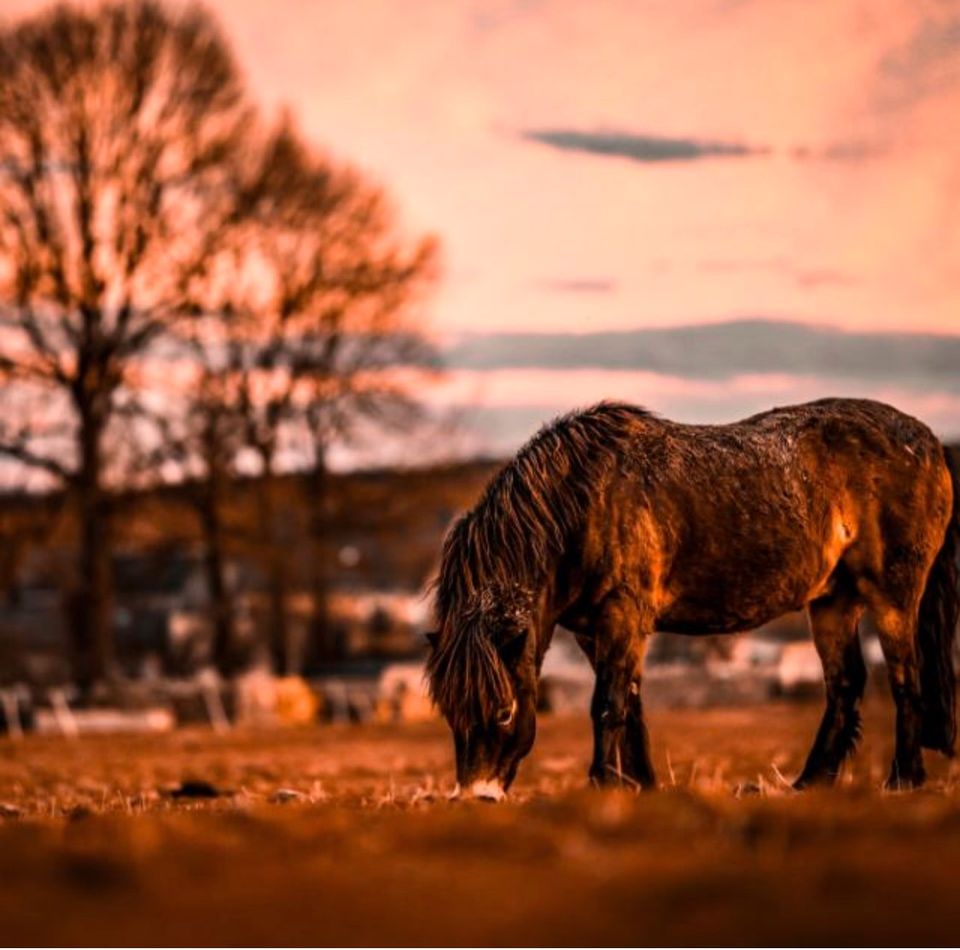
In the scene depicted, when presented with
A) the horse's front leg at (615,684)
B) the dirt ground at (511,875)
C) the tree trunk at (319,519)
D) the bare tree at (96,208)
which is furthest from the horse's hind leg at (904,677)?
the tree trunk at (319,519)

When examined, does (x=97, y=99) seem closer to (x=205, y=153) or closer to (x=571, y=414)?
(x=205, y=153)

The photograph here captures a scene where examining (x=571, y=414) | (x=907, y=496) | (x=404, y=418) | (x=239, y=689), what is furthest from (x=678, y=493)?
(x=404, y=418)

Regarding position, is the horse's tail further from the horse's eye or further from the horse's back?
the horse's eye

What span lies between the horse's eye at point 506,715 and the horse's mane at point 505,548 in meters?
0.04

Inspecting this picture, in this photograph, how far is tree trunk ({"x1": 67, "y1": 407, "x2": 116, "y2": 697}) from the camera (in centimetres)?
3116

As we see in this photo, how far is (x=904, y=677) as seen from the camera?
939 cm

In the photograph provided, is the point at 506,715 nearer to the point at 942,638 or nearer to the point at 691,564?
the point at 691,564

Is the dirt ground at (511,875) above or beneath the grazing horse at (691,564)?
beneath

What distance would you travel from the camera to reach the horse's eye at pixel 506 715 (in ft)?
25.9

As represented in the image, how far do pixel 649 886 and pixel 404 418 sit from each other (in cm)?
3553

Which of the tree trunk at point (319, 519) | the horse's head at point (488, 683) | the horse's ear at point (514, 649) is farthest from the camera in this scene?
the tree trunk at point (319, 519)

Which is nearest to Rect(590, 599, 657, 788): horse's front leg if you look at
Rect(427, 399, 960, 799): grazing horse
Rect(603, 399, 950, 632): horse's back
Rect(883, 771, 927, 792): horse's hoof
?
Rect(427, 399, 960, 799): grazing horse

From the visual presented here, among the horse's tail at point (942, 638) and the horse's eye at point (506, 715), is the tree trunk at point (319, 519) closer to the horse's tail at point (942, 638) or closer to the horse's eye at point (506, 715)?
the horse's tail at point (942, 638)

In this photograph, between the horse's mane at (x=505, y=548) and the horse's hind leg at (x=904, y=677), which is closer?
the horse's mane at (x=505, y=548)
